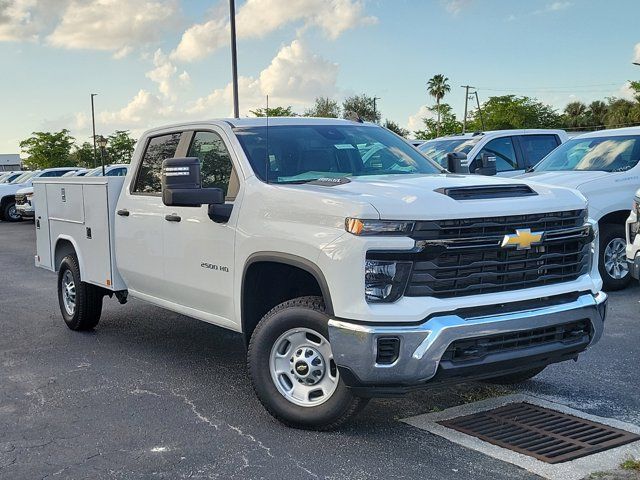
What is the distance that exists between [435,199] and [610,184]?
5.44 meters

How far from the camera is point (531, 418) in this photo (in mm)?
4844

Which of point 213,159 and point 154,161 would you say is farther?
point 154,161

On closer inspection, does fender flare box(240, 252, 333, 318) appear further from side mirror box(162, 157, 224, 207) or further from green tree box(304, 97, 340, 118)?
green tree box(304, 97, 340, 118)

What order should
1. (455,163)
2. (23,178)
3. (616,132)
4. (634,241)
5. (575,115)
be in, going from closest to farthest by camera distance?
(455,163) < (634,241) < (616,132) < (23,178) < (575,115)

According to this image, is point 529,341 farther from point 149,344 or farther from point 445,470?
point 149,344

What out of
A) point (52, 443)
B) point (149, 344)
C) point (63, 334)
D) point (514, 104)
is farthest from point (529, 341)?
point (514, 104)

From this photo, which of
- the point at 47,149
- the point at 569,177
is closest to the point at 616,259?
the point at 569,177

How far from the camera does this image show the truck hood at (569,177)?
8.81 metres

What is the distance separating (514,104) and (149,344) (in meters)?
78.8

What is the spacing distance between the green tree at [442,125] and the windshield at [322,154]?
2806 inches

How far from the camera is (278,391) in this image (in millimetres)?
4672

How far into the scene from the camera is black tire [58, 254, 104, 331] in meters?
7.43

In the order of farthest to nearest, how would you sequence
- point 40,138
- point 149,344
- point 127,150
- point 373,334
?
point 127,150 < point 40,138 < point 149,344 < point 373,334

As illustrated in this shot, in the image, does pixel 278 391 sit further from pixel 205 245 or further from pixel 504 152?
pixel 504 152
